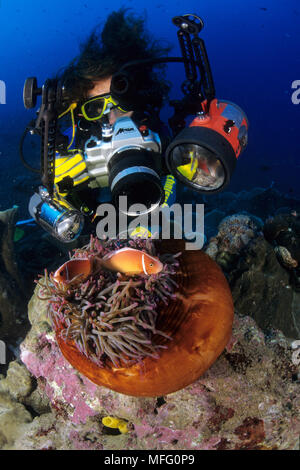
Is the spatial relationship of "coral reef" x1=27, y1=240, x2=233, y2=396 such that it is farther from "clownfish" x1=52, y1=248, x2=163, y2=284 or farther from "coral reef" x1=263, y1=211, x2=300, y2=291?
"coral reef" x1=263, y1=211, x2=300, y2=291

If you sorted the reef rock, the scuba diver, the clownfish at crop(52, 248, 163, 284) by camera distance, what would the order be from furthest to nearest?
the scuba diver
the reef rock
the clownfish at crop(52, 248, 163, 284)

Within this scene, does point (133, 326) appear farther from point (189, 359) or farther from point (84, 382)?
point (84, 382)

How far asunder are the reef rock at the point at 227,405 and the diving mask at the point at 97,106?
2547 mm

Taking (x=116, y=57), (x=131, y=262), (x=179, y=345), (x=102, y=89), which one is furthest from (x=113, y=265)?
(x=116, y=57)

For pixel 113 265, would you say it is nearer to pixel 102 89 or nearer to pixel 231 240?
pixel 231 240

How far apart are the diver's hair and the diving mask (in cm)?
11

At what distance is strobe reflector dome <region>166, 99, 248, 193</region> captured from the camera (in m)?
2.17

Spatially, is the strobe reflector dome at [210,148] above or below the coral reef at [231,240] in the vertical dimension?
above

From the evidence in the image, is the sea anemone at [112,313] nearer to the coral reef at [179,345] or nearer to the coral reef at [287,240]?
the coral reef at [179,345]

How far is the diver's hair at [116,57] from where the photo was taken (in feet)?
10.3

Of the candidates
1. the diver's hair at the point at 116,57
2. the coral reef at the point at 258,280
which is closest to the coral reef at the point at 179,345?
the coral reef at the point at 258,280

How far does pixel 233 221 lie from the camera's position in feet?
10.1

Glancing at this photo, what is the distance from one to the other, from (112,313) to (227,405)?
1.03 m

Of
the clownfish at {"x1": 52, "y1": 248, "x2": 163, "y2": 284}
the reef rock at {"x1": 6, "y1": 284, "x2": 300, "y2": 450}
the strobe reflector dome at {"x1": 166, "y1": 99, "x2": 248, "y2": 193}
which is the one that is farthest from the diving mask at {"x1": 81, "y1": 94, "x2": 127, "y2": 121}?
the reef rock at {"x1": 6, "y1": 284, "x2": 300, "y2": 450}
